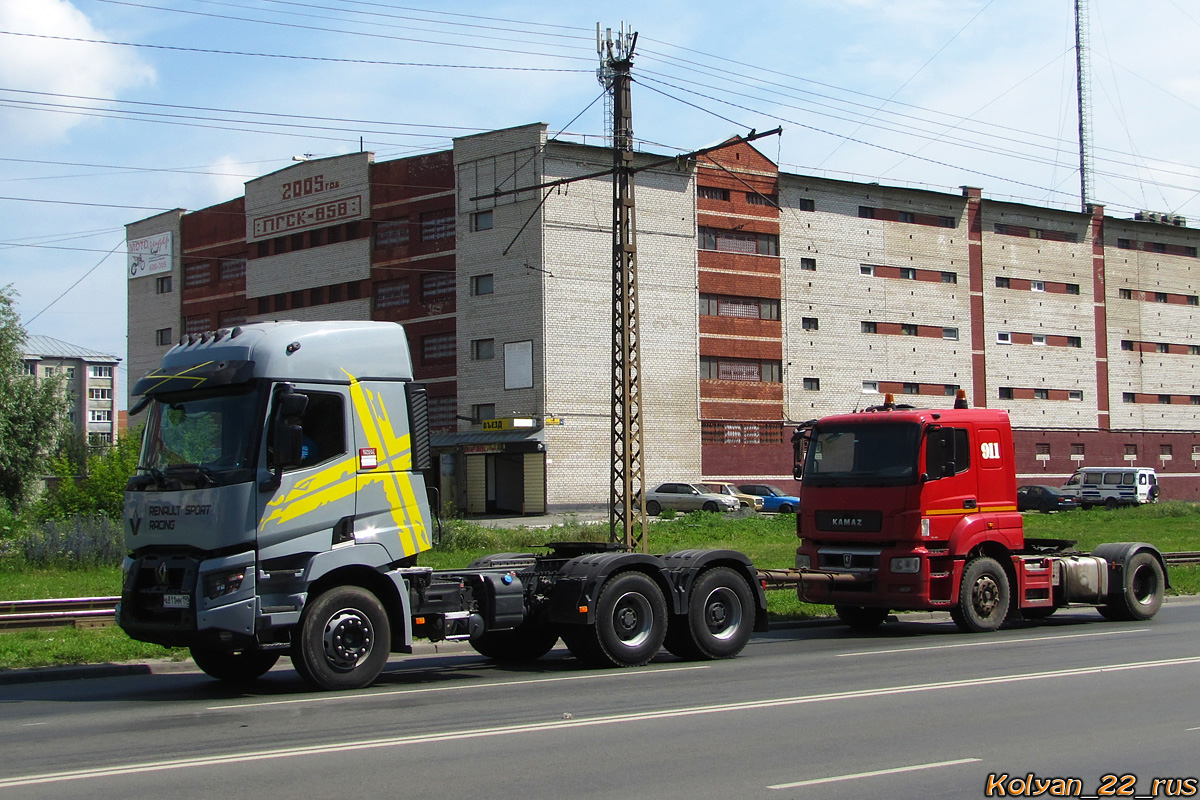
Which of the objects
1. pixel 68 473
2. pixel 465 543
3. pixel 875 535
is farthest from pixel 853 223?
pixel 875 535

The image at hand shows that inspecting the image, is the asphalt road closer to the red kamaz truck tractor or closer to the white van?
the red kamaz truck tractor

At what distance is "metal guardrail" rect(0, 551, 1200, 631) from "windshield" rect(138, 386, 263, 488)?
5669mm

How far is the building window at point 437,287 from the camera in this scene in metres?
57.2

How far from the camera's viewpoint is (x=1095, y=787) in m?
6.94

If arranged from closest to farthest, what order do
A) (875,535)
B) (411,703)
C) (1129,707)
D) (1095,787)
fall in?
1. (1095,787)
2. (1129,707)
3. (411,703)
4. (875,535)

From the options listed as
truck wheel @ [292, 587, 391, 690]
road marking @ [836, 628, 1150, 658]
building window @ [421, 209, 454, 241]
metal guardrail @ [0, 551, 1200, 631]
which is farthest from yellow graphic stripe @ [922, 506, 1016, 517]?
building window @ [421, 209, 454, 241]

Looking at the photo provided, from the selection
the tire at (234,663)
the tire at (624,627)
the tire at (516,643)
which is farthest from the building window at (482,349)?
the tire at (234,663)

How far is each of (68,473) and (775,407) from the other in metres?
36.5

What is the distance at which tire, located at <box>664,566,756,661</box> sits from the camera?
1333 cm

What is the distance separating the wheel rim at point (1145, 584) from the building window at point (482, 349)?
3973 cm

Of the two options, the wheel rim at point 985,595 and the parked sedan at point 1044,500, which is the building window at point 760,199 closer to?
the parked sedan at point 1044,500

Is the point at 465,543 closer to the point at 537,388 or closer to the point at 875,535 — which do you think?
the point at 875,535

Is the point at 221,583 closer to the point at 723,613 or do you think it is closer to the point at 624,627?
the point at 624,627

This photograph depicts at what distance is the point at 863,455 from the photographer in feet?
52.3
